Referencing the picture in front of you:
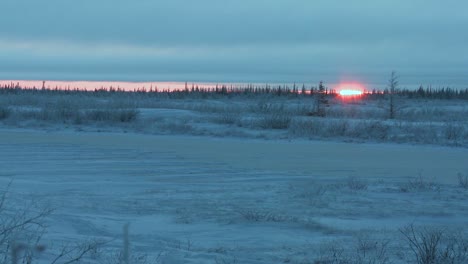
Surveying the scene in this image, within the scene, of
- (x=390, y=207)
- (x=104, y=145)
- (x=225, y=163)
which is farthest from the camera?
(x=104, y=145)

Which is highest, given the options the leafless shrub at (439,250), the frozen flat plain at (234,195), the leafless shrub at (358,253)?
the leafless shrub at (439,250)

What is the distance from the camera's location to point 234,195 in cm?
1253

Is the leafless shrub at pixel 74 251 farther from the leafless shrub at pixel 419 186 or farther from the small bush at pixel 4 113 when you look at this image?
the small bush at pixel 4 113

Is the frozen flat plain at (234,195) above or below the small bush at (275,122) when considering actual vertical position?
below

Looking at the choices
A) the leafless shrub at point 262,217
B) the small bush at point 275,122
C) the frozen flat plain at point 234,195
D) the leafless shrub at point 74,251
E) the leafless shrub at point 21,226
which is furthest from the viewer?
the small bush at point 275,122

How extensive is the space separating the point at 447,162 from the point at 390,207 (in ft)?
26.8

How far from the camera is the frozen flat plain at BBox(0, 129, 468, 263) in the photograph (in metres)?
8.89

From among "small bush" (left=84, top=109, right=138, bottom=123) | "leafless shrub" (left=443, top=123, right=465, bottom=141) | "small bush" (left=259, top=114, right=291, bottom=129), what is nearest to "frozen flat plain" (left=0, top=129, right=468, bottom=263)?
"leafless shrub" (left=443, top=123, right=465, bottom=141)

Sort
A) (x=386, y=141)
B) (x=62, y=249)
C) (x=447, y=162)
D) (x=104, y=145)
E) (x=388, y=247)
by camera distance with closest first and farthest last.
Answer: (x=62, y=249)
(x=388, y=247)
(x=447, y=162)
(x=104, y=145)
(x=386, y=141)

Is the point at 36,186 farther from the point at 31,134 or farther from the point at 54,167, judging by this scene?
the point at 31,134

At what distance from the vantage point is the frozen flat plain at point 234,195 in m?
8.89

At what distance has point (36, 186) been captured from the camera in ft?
43.0

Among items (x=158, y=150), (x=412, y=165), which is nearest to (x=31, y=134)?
(x=158, y=150)

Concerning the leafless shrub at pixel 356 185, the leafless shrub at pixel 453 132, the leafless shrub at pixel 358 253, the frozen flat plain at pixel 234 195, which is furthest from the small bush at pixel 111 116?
the leafless shrub at pixel 358 253
